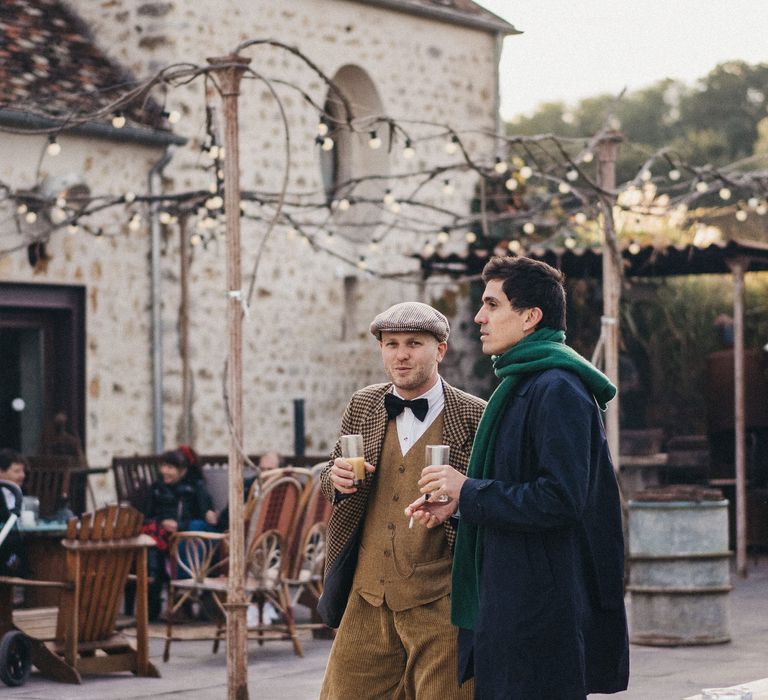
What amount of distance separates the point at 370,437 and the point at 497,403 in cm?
90

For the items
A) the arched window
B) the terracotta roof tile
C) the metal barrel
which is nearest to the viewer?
the metal barrel

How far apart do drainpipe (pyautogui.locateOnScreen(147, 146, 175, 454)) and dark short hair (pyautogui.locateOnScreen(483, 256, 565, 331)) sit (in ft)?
A: 35.2

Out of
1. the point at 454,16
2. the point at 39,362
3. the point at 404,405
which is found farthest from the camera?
the point at 454,16

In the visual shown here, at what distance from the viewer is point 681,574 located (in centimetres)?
1002

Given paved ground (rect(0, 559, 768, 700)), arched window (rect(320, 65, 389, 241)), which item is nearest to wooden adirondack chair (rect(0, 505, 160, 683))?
paved ground (rect(0, 559, 768, 700))

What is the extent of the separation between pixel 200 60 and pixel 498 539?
475 inches

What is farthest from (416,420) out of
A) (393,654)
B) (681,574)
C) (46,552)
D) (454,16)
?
(454,16)

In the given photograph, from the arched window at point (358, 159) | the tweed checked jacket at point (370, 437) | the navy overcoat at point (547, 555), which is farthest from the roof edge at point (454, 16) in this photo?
the navy overcoat at point (547, 555)

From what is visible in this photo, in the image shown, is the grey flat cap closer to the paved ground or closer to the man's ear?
the man's ear

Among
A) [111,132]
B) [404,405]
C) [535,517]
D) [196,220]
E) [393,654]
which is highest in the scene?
[111,132]

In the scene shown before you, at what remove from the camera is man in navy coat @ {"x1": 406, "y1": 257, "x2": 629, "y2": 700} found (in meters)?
4.47

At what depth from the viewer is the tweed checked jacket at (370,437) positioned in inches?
213

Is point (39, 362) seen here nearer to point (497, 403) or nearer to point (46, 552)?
point (46, 552)

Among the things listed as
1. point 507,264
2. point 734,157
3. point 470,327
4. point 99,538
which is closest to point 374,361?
point 470,327
